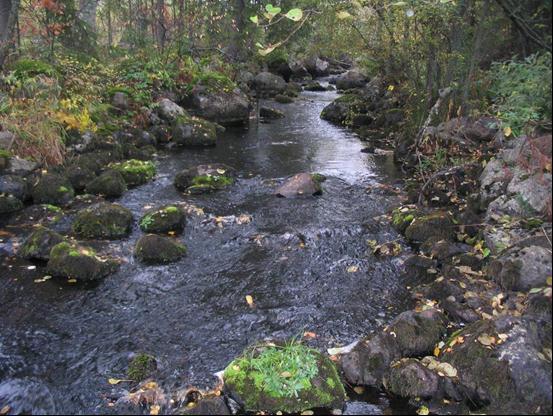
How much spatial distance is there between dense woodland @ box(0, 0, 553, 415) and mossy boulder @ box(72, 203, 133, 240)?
1.3 inches

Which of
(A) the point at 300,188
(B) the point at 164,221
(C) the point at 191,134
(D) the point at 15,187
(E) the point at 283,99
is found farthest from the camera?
(E) the point at 283,99

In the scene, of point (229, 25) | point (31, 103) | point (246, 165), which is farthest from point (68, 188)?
point (229, 25)

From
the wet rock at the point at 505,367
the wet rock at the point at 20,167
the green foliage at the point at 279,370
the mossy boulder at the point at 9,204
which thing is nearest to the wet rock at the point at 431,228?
the wet rock at the point at 505,367

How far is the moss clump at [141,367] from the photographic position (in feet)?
17.0

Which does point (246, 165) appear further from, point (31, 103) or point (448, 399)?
point (448, 399)

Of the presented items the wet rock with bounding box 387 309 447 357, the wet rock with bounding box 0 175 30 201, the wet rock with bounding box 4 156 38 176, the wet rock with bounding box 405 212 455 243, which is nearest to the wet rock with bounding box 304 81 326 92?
the wet rock with bounding box 4 156 38 176

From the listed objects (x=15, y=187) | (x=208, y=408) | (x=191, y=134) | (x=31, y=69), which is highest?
(x=31, y=69)

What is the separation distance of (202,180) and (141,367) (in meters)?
6.42

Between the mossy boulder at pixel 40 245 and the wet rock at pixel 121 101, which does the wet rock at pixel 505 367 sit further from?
the wet rock at pixel 121 101

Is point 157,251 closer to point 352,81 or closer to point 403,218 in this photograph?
point 403,218

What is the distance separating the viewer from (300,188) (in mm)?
10844

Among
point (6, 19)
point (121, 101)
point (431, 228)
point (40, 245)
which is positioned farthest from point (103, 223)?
point (121, 101)

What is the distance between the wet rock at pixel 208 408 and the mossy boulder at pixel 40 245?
14.0 feet

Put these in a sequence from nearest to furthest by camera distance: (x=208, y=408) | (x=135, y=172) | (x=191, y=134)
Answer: (x=208, y=408)
(x=135, y=172)
(x=191, y=134)
